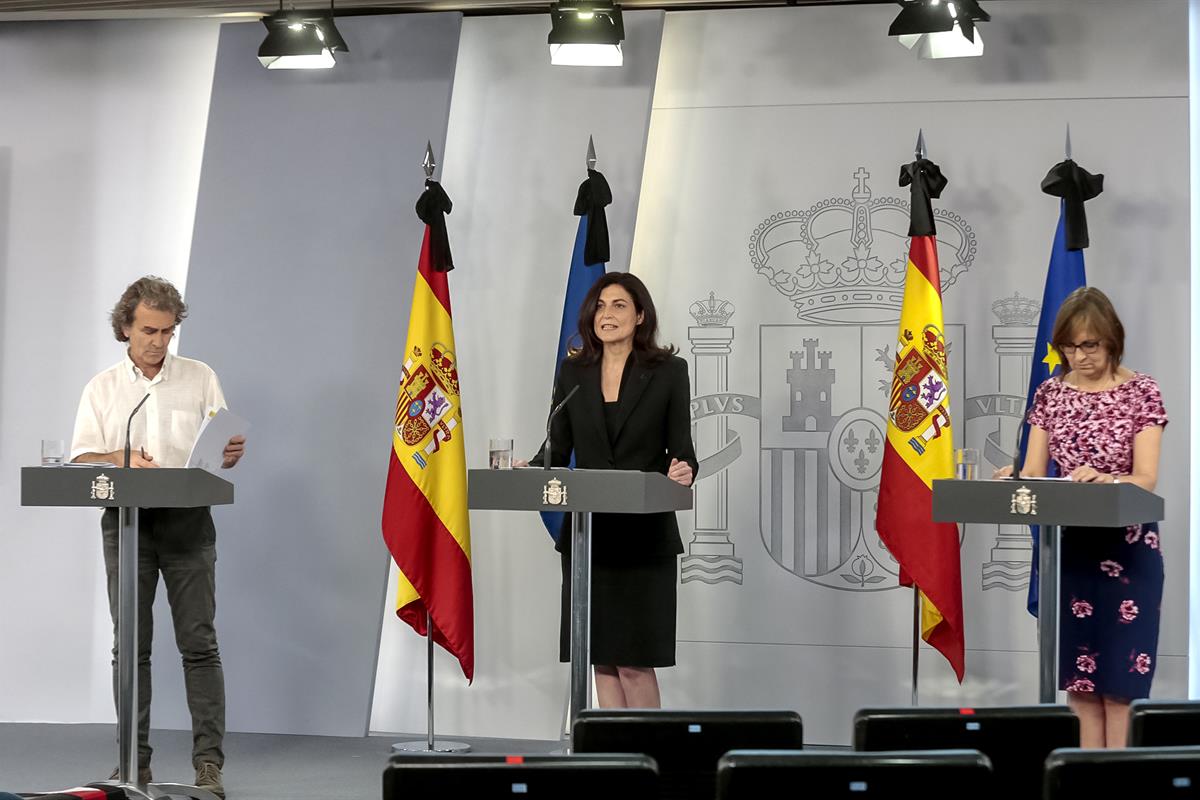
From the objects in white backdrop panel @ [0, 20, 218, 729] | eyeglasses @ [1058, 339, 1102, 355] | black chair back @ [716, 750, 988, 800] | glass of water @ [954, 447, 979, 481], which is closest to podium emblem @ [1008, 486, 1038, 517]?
glass of water @ [954, 447, 979, 481]

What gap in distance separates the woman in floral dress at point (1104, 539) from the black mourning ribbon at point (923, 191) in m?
1.19

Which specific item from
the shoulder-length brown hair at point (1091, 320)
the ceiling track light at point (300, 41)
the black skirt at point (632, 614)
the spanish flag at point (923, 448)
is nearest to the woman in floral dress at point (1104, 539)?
the shoulder-length brown hair at point (1091, 320)

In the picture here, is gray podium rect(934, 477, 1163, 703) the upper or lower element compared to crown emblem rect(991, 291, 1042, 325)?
lower

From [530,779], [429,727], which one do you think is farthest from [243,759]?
[530,779]

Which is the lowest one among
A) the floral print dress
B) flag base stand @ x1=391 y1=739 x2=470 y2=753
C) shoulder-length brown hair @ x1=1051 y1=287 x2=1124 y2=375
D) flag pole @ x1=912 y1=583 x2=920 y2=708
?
flag base stand @ x1=391 y1=739 x2=470 y2=753

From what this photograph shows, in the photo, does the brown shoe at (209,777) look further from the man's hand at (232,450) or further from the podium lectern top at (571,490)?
the podium lectern top at (571,490)

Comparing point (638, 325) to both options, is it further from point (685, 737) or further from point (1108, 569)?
point (685, 737)

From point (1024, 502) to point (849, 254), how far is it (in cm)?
241

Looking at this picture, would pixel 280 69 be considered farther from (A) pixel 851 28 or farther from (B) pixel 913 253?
(B) pixel 913 253

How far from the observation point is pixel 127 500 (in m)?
3.91

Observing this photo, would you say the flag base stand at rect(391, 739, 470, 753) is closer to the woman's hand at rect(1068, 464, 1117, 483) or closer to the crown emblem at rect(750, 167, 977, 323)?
the crown emblem at rect(750, 167, 977, 323)

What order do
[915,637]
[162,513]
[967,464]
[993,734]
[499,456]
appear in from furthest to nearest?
[915,637], [162,513], [499,456], [967,464], [993,734]

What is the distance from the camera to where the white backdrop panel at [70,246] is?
612 cm

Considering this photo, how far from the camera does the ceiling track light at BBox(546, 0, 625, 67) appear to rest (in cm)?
543
